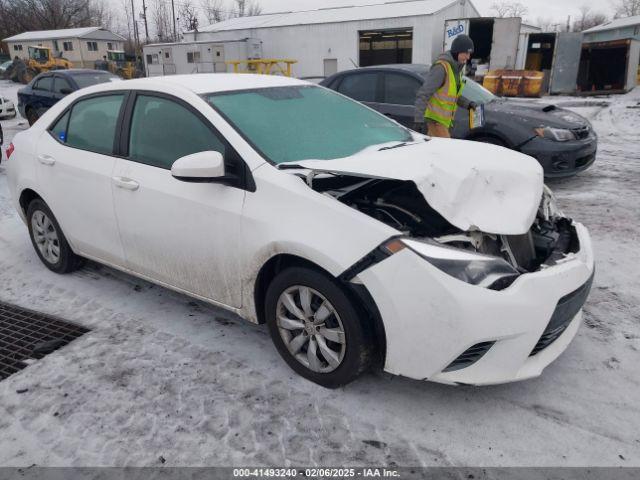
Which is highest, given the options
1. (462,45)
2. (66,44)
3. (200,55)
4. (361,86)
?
(66,44)

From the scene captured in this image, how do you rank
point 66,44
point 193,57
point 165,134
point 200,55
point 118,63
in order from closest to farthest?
point 165,134 < point 200,55 < point 193,57 < point 118,63 < point 66,44

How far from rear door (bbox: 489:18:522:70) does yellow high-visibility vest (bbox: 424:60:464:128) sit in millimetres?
18762

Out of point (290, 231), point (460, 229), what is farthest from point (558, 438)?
point (290, 231)

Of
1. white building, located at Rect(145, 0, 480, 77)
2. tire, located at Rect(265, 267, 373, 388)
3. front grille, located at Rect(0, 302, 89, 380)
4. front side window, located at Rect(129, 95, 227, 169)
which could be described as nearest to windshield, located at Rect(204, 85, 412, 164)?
front side window, located at Rect(129, 95, 227, 169)

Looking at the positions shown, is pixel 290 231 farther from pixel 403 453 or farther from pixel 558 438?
pixel 558 438

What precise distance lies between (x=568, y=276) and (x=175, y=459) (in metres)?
2.07

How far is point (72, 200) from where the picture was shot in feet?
12.8

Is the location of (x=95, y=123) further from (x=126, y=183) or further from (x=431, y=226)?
(x=431, y=226)

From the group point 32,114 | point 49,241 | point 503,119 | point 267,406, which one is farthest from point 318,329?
point 32,114

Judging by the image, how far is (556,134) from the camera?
6.46 m

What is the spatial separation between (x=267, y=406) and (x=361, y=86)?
5.68m

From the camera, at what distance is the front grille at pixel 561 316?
8.10ft

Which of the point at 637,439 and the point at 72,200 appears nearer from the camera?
the point at 637,439

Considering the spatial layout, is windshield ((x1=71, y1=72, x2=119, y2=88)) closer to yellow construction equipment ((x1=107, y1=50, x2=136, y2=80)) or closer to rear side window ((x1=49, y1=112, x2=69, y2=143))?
rear side window ((x1=49, y1=112, x2=69, y2=143))
